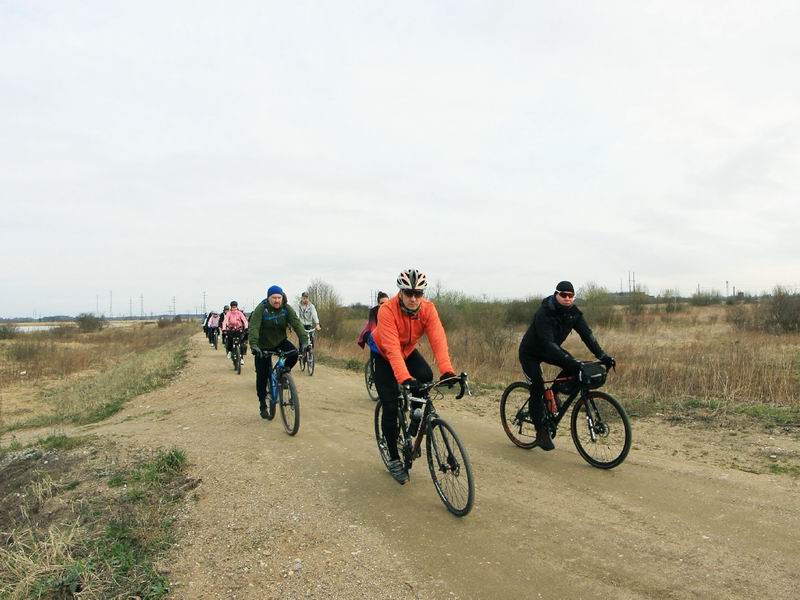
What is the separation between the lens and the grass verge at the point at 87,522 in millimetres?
4121

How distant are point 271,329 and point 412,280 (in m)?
4.04

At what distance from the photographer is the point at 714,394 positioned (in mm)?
10336

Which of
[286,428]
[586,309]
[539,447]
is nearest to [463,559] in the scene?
[539,447]

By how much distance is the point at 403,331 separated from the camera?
529cm

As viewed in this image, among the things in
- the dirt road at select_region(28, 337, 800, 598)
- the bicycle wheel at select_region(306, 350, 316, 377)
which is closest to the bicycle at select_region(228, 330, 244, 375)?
the bicycle wheel at select_region(306, 350, 316, 377)


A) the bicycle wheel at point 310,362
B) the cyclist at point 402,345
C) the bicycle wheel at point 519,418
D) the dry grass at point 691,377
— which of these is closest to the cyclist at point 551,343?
the bicycle wheel at point 519,418

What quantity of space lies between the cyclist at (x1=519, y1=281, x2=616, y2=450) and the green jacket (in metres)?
3.47

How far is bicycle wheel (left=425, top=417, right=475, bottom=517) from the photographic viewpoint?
461cm

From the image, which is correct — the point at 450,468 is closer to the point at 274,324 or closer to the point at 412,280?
the point at 412,280

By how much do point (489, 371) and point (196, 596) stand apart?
12.7m

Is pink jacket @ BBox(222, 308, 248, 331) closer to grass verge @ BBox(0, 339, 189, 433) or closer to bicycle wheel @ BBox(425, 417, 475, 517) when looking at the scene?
grass verge @ BBox(0, 339, 189, 433)

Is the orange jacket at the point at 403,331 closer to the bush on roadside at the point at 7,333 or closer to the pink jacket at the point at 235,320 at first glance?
the pink jacket at the point at 235,320

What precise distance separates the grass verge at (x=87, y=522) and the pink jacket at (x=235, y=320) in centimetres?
773

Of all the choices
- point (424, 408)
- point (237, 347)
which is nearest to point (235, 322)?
point (237, 347)
